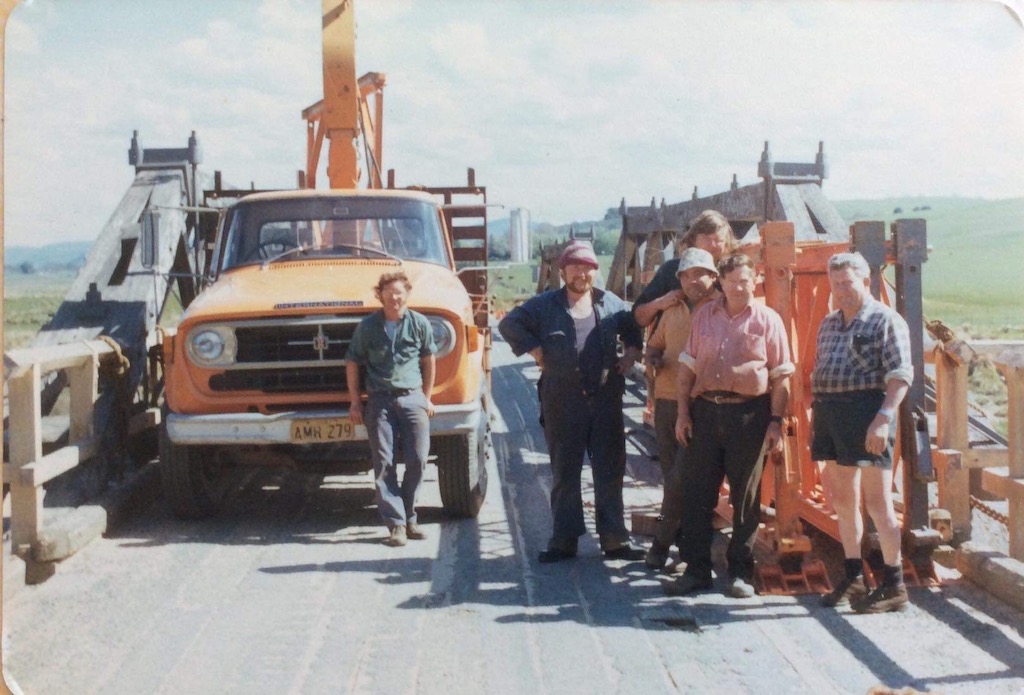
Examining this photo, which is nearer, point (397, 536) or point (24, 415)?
point (24, 415)

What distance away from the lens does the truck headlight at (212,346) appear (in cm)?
673

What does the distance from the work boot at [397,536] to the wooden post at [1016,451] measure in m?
3.48

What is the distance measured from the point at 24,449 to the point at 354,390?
193 centimetres

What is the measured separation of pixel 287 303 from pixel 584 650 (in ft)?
10.5

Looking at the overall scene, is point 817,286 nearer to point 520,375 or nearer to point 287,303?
point 287,303

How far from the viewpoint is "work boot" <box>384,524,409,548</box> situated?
6.41m

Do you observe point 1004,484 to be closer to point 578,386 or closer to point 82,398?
point 578,386

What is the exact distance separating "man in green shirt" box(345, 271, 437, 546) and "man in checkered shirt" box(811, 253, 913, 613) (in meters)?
2.54

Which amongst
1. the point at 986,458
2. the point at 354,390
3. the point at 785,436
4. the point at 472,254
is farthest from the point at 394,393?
the point at 472,254

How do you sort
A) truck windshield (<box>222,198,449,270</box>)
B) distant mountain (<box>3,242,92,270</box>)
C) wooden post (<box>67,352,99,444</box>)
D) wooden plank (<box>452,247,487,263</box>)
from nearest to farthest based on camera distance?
distant mountain (<box>3,242,92,270</box>) < wooden post (<box>67,352,99,444</box>) < truck windshield (<box>222,198,449,270</box>) < wooden plank (<box>452,247,487,263</box>)

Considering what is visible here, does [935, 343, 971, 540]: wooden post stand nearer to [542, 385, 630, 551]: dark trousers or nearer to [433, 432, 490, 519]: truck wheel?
[542, 385, 630, 551]: dark trousers

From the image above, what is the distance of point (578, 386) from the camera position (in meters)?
5.96

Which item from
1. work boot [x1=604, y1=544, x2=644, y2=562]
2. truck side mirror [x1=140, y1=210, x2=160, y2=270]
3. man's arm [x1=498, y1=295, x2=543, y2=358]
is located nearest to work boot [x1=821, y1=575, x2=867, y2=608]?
work boot [x1=604, y1=544, x2=644, y2=562]

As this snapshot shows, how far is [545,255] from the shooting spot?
19.0m
